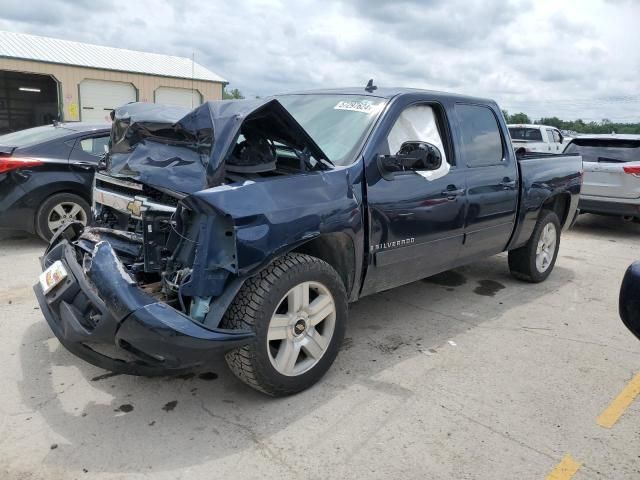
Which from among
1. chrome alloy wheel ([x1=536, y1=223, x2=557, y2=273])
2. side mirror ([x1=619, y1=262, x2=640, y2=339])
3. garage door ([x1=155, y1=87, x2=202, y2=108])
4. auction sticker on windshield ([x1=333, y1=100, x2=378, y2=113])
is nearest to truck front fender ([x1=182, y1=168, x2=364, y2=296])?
auction sticker on windshield ([x1=333, y1=100, x2=378, y2=113])

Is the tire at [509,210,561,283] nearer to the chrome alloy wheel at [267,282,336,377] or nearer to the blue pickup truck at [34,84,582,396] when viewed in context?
the blue pickup truck at [34,84,582,396]

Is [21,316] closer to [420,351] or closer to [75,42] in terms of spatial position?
[420,351]

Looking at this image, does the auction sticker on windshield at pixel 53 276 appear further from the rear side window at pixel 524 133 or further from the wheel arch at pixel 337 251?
the rear side window at pixel 524 133

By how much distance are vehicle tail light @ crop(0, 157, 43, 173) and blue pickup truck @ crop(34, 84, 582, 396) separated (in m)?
2.67

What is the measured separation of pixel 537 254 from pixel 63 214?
5.57 meters

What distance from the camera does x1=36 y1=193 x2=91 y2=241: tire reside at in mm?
6074

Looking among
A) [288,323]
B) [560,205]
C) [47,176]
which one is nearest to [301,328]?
[288,323]

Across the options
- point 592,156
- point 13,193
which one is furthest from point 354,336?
point 592,156

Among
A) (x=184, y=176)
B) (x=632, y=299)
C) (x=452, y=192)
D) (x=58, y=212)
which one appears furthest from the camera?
(x=58, y=212)

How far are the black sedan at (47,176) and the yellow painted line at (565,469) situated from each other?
570 centimetres

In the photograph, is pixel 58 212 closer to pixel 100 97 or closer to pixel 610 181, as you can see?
pixel 610 181

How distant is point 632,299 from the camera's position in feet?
6.04

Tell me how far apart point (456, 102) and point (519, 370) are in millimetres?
2262

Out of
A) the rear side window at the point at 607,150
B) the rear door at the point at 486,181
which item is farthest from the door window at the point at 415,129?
the rear side window at the point at 607,150
